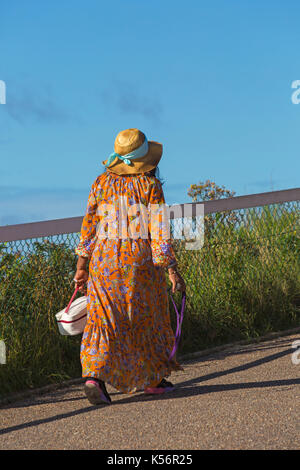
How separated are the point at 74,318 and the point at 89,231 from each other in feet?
2.44

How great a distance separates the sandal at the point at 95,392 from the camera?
17.9 feet

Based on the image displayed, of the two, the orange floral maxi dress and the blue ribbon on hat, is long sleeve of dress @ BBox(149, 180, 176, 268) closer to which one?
the orange floral maxi dress

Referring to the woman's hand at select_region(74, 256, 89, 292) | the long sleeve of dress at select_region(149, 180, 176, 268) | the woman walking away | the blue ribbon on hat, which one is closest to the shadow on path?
the woman walking away

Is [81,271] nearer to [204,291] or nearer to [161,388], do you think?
[161,388]

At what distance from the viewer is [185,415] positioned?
5.05 meters

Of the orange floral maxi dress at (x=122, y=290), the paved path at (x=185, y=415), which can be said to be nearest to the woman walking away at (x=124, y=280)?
the orange floral maxi dress at (x=122, y=290)

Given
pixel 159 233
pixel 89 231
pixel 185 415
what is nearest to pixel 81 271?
pixel 89 231

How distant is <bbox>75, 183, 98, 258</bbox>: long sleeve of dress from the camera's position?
570 cm

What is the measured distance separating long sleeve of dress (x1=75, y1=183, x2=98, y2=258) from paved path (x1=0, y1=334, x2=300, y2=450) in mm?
1268

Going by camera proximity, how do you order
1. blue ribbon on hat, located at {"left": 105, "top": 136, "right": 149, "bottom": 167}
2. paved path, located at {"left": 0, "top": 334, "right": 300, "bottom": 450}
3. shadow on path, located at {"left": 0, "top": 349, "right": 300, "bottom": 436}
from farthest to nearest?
blue ribbon on hat, located at {"left": 105, "top": 136, "right": 149, "bottom": 167}
shadow on path, located at {"left": 0, "top": 349, "right": 300, "bottom": 436}
paved path, located at {"left": 0, "top": 334, "right": 300, "bottom": 450}

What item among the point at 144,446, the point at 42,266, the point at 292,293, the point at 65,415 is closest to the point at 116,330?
the point at 65,415

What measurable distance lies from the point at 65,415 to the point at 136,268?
1.28 m

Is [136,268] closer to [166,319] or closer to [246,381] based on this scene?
[166,319]

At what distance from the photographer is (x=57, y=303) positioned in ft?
23.3
